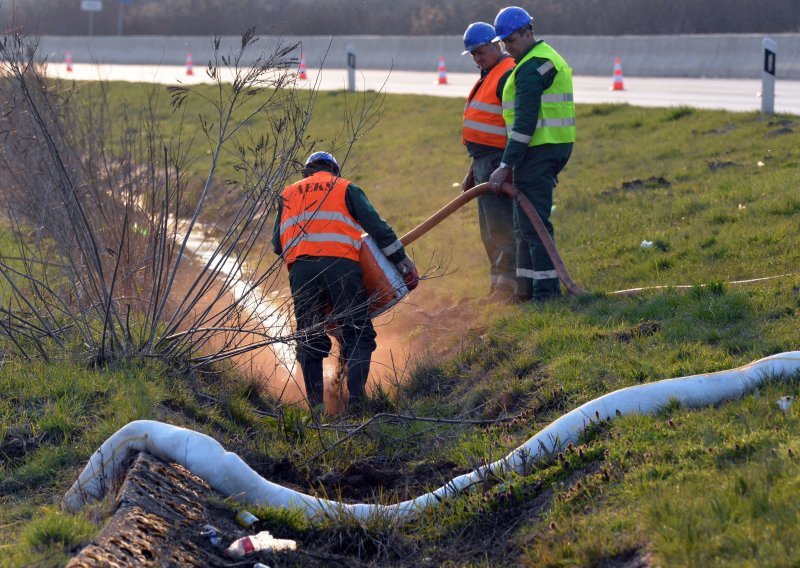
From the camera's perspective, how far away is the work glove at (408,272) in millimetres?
7363

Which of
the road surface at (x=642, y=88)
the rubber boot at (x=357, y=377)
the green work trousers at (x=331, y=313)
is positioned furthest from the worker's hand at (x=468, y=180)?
the road surface at (x=642, y=88)

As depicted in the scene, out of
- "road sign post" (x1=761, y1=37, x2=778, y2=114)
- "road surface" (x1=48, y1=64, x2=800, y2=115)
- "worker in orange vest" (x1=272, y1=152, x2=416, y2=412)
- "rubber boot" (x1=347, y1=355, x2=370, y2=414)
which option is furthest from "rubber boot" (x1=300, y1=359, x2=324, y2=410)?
"road sign post" (x1=761, y1=37, x2=778, y2=114)

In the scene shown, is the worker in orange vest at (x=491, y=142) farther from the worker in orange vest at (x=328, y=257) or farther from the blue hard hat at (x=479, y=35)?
the worker in orange vest at (x=328, y=257)

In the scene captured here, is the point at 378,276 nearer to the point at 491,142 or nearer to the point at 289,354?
the point at 289,354

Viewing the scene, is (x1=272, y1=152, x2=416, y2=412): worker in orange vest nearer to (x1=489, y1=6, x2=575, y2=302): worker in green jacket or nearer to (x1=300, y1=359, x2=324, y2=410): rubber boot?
(x1=300, y1=359, x2=324, y2=410): rubber boot

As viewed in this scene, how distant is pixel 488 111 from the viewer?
852 centimetres

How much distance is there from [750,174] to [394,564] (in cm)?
723

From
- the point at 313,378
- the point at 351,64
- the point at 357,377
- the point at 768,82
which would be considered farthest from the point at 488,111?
the point at 351,64

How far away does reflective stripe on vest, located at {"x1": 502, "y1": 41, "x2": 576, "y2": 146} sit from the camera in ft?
25.2

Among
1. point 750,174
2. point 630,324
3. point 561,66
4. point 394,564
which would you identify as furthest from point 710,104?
point 394,564

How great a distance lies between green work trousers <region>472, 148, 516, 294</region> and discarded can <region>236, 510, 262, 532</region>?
4551mm

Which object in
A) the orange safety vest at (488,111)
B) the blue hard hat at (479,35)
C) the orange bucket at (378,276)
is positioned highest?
the blue hard hat at (479,35)

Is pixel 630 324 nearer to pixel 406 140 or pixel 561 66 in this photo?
pixel 561 66

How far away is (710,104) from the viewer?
627 inches
